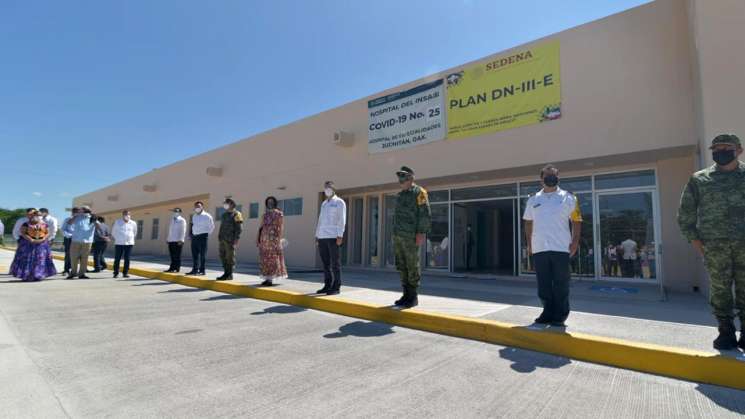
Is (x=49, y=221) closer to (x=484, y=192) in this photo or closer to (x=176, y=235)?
(x=176, y=235)

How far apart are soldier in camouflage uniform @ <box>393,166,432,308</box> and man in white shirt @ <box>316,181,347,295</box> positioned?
4.07 ft

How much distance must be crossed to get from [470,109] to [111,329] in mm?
8666

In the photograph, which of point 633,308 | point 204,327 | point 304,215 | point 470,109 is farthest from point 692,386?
point 304,215

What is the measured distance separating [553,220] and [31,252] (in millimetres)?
10300

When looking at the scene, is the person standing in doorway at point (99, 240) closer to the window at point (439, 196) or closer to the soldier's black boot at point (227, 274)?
the soldier's black boot at point (227, 274)

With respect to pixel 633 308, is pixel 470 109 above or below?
above

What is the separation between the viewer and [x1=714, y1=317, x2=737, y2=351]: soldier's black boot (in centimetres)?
290

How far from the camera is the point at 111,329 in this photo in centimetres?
392

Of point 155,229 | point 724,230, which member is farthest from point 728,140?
point 155,229

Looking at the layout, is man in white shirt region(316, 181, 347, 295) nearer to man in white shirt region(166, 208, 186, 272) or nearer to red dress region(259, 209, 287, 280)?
A: red dress region(259, 209, 287, 280)

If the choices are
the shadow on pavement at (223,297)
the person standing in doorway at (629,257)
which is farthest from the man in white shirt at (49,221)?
the person standing in doorway at (629,257)

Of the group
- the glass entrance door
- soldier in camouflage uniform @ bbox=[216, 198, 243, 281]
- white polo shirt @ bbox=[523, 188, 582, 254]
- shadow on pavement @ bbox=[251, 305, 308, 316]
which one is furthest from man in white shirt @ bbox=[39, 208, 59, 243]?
the glass entrance door

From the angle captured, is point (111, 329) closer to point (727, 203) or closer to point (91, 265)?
point (727, 203)

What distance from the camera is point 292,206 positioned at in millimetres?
14211
